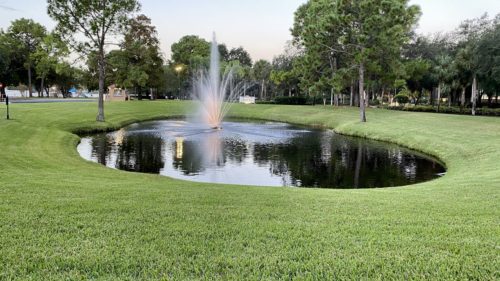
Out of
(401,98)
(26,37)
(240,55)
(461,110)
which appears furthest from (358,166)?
(240,55)

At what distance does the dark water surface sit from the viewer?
14461 millimetres

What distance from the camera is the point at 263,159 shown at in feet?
59.8

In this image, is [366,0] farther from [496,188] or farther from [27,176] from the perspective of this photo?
[27,176]

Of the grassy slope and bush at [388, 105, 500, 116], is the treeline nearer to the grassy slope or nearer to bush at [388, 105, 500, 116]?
bush at [388, 105, 500, 116]

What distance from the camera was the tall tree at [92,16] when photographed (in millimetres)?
28297

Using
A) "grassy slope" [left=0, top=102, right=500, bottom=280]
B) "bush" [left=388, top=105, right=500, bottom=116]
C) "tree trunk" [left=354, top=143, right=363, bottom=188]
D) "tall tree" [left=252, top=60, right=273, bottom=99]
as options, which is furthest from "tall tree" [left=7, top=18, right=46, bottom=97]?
"grassy slope" [left=0, top=102, right=500, bottom=280]

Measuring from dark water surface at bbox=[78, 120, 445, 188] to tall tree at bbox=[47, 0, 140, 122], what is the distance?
8.38 meters

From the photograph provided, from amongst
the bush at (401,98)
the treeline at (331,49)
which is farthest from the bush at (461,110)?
the bush at (401,98)

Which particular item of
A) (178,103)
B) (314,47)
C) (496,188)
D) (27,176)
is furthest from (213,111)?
(496,188)

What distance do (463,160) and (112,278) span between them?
682 inches

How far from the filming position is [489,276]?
12.7 ft

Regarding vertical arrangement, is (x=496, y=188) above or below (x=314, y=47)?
below

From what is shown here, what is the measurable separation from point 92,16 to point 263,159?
62.4 feet

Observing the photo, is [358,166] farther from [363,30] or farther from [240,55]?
[240,55]
